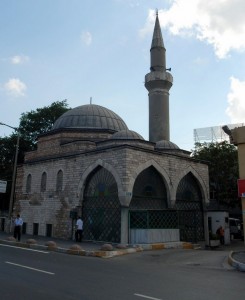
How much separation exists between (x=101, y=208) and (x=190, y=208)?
5.80 meters

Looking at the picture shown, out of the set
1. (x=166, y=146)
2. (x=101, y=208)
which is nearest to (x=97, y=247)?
(x=101, y=208)

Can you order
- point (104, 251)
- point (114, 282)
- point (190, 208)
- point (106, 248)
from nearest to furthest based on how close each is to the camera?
1. point (114, 282)
2. point (104, 251)
3. point (106, 248)
4. point (190, 208)

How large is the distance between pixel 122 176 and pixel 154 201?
9.66 ft

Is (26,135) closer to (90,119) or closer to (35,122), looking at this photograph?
(35,122)

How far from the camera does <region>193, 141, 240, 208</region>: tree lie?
25.4 m

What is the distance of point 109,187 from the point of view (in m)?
16.8

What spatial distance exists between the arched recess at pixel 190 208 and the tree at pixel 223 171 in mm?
5534

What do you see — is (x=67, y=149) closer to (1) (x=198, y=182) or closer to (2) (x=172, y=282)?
(1) (x=198, y=182)

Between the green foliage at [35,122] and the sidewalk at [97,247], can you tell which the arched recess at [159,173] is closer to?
the sidewalk at [97,247]

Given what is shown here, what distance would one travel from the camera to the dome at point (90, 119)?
23312 mm

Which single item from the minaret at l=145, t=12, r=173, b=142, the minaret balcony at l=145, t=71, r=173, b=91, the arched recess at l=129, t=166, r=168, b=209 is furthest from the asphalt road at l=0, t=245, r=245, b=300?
the minaret balcony at l=145, t=71, r=173, b=91

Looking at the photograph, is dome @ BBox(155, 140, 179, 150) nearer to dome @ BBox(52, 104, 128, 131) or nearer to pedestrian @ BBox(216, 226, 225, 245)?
dome @ BBox(52, 104, 128, 131)

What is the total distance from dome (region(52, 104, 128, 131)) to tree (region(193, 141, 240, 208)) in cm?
742

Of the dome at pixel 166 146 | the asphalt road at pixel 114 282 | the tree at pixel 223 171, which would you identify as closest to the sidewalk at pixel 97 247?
the asphalt road at pixel 114 282
